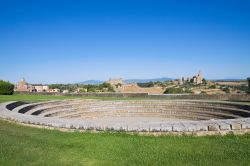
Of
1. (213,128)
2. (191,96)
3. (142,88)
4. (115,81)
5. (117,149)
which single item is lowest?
(117,149)

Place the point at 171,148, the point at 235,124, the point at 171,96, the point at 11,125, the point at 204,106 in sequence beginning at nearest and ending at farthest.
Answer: the point at 171,148
the point at 235,124
the point at 11,125
the point at 204,106
the point at 171,96

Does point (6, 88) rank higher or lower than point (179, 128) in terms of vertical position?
higher

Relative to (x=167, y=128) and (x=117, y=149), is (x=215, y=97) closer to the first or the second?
(x=167, y=128)


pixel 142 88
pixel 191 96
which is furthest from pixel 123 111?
pixel 142 88

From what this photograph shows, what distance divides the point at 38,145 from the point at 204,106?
12.6 metres

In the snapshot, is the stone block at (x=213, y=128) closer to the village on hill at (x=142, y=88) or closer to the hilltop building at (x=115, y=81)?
the village on hill at (x=142, y=88)

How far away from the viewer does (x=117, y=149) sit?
5.50m

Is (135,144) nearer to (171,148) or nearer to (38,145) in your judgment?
(171,148)

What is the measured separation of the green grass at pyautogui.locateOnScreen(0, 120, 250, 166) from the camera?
4746 mm

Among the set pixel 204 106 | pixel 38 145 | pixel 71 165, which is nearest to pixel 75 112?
pixel 204 106

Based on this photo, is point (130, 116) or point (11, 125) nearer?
point (11, 125)

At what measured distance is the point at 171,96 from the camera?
867 inches

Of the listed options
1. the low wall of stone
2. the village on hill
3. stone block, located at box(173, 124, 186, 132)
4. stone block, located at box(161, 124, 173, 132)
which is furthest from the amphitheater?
the village on hill

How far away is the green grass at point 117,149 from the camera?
4746mm
